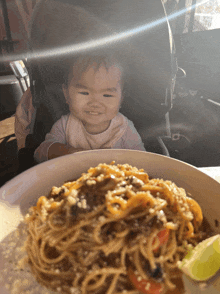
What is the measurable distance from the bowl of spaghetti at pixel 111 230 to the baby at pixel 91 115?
557 millimetres

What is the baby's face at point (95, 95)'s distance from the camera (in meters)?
1.23

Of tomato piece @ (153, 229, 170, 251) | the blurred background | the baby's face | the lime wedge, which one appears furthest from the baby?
the lime wedge

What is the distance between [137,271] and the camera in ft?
2.08

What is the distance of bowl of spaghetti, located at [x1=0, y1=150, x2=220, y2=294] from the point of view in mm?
632

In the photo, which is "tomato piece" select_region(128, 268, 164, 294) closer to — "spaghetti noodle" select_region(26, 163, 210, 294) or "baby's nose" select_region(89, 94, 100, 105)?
"spaghetti noodle" select_region(26, 163, 210, 294)

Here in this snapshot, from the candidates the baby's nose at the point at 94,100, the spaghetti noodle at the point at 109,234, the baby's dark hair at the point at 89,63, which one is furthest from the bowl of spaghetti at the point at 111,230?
the baby's dark hair at the point at 89,63

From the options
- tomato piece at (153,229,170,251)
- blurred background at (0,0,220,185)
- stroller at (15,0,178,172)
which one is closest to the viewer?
tomato piece at (153,229,170,251)

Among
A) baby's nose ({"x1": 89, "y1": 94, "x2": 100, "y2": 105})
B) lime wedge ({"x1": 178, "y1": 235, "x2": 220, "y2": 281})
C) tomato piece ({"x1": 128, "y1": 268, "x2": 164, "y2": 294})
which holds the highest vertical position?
baby's nose ({"x1": 89, "y1": 94, "x2": 100, "y2": 105})

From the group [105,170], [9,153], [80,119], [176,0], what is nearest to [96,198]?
[105,170]

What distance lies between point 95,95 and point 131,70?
28cm

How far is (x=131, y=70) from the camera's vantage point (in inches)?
51.7

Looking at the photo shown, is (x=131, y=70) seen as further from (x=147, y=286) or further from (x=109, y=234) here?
(x=147, y=286)

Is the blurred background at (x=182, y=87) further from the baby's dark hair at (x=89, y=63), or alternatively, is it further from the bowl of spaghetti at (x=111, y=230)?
the bowl of spaghetti at (x=111, y=230)

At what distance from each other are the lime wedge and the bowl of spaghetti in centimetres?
7
